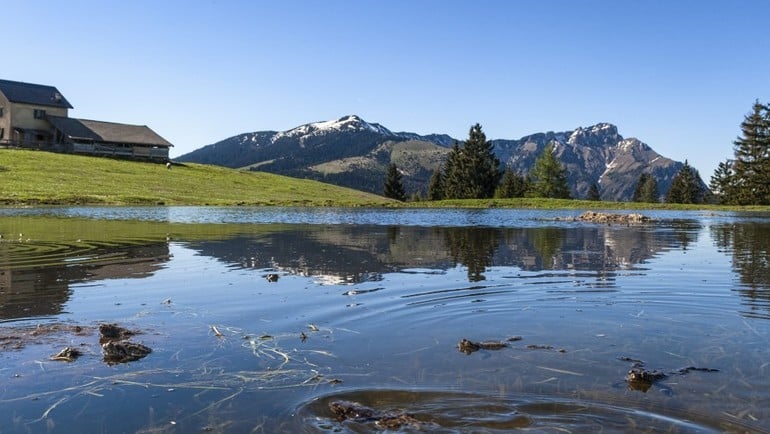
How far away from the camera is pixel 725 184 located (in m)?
126

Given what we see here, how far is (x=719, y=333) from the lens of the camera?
10.2 meters

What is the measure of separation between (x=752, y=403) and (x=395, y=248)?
19573 mm

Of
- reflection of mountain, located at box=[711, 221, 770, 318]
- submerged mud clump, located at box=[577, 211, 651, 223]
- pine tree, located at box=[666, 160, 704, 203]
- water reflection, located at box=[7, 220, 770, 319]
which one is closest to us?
reflection of mountain, located at box=[711, 221, 770, 318]

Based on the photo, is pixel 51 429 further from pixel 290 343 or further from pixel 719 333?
pixel 719 333

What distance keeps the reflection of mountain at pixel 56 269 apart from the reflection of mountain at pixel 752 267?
14.3 m

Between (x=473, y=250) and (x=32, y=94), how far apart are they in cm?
12111

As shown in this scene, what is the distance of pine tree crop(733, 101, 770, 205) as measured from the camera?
363 feet

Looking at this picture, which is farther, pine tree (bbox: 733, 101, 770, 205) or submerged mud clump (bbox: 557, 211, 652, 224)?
pine tree (bbox: 733, 101, 770, 205)

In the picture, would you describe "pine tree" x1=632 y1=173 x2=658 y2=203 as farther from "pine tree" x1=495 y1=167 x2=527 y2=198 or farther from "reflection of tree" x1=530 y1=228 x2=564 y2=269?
"reflection of tree" x1=530 y1=228 x2=564 y2=269

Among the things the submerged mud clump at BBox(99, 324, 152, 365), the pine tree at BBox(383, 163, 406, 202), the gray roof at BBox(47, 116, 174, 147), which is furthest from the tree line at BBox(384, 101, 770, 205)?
the submerged mud clump at BBox(99, 324, 152, 365)

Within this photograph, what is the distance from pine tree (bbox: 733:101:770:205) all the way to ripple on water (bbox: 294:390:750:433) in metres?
123

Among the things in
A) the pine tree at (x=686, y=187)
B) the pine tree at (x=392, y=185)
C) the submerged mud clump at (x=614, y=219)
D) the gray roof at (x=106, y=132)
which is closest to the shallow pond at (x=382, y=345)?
the submerged mud clump at (x=614, y=219)

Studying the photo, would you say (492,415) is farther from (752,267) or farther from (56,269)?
(752,267)

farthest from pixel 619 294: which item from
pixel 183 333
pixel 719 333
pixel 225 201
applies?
pixel 225 201
